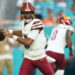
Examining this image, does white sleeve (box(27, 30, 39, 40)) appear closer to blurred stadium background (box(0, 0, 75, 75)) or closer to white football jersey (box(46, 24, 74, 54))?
white football jersey (box(46, 24, 74, 54))

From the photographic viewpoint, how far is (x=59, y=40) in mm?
8328

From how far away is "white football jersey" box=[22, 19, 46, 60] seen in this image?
6.61 meters

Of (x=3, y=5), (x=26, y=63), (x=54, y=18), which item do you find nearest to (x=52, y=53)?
(x=26, y=63)

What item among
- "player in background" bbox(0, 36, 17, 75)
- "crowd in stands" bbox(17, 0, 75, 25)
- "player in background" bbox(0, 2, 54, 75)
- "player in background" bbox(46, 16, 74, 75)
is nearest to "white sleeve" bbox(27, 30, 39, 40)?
"player in background" bbox(0, 2, 54, 75)

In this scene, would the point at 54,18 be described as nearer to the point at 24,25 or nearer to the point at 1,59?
the point at 1,59

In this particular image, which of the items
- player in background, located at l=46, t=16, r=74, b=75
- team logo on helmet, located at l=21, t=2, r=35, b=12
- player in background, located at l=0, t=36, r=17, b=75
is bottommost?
player in background, located at l=0, t=36, r=17, b=75

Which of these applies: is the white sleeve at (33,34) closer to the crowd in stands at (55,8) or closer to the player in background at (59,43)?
the player in background at (59,43)

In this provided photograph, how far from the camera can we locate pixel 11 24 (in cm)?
993

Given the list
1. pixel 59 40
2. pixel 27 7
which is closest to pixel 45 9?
pixel 59 40

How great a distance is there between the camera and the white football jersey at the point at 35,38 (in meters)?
6.61

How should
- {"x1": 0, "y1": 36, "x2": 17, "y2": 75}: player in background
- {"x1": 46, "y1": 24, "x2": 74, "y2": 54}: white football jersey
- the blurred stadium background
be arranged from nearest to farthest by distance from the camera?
{"x1": 46, "y1": 24, "x2": 74, "y2": 54}: white football jersey
{"x1": 0, "y1": 36, "x2": 17, "y2": 75}: player in background
the blurred stadium background

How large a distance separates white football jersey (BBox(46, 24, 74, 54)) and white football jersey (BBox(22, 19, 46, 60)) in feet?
4.92

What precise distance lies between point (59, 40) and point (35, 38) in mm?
1765

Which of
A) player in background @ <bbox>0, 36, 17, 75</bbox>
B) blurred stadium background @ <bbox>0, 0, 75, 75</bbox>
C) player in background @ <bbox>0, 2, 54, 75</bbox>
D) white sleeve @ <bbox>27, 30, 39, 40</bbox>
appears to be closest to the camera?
white sleeve @ <bbox>27, 30, 39, 40</bbox>
